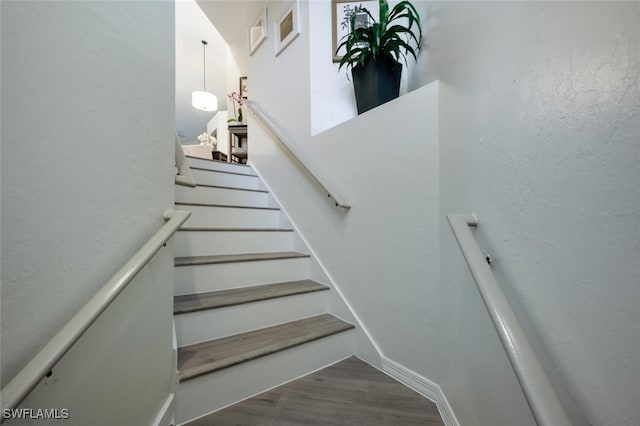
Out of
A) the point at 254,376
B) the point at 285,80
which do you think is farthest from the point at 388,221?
the point at 285,80

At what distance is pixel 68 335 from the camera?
558mm

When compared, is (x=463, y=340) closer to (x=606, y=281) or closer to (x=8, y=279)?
(x=606, y=281)

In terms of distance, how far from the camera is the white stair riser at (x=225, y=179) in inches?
96.6

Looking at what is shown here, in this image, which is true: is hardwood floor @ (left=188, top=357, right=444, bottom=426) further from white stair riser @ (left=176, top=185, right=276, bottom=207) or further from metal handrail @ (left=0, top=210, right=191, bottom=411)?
white stair riser @ (left=176, top=185, right=276, bottom=207)

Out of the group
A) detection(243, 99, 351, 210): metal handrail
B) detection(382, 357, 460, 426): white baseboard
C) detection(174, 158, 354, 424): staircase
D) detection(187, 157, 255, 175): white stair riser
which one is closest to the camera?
detection(382, 357, 460, 426): white baseboard

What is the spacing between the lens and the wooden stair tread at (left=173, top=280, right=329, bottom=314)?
52.8 inches

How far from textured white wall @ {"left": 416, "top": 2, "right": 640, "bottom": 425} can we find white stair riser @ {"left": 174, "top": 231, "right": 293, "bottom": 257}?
1.48 m

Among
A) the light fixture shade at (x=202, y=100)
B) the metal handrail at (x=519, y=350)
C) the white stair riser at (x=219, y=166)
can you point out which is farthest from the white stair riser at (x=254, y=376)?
the light fixture shade at (x=202, y=100)

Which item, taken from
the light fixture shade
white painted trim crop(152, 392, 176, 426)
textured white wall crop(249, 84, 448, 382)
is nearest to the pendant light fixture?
the light fixture shade

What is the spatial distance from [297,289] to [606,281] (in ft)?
4.74

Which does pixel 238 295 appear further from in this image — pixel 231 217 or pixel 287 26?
pixel 287 26

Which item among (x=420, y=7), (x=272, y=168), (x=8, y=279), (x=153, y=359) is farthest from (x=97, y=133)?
(x=272, y=168)

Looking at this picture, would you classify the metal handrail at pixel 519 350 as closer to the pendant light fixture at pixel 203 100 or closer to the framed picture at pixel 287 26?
the framed picture at pixel 287 26

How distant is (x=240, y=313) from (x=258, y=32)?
2.92 metres
